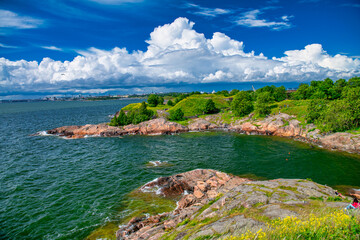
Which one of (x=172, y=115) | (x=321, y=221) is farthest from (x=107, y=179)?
(x=172, y=115)

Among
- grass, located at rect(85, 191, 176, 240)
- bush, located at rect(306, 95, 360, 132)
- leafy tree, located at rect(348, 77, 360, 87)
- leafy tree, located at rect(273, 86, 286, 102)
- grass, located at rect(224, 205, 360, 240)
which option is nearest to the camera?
grass, located at rect(224, 205, 360, 240)

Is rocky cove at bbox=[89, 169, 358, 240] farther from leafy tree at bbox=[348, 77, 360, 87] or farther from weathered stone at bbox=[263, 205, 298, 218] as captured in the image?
leafy tree at bbox=[348, 77, 360, 87]

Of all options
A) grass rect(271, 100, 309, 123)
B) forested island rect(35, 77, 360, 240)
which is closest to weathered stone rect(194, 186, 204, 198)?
forested island rect(35, 77, 360, 240)

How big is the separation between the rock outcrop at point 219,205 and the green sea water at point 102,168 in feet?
20.9

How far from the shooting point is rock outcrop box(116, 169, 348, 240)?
12031 millimetres

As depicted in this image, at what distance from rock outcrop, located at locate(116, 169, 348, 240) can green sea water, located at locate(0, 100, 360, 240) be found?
6356 mm

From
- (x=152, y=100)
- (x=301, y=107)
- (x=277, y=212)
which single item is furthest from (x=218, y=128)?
(x=277, y=212)

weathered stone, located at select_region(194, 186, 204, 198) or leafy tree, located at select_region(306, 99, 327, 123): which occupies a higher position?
leafy tree, located at select_region(306, 99, 327, 123)

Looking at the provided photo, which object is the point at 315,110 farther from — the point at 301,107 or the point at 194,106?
the point at 194,106

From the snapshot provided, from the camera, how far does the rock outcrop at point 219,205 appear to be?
474 inches

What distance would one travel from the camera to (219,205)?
1748cm

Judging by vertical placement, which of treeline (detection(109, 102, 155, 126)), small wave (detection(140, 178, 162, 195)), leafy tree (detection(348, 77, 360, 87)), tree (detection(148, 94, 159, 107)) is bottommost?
small wave (detection(140, 178, 162, 195))

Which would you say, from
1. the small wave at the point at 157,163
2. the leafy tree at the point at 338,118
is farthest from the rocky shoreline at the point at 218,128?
the small wave at the point at 157,163

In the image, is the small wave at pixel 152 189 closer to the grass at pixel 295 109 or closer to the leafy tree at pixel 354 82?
the grass at pixel 295 109
